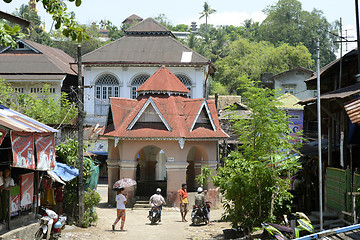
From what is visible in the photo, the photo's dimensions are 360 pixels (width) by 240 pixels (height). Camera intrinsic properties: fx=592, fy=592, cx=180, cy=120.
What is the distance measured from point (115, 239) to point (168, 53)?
24.8 m

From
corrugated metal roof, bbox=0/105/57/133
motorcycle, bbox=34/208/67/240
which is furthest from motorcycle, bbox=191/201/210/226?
corrugated metal roof, bbox=0/105/57/133

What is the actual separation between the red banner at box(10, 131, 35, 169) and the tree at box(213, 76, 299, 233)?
647 cm

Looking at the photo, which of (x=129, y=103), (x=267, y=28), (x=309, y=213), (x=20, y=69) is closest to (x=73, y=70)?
(x=20, y=69)

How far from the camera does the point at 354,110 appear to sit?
47.5 feet

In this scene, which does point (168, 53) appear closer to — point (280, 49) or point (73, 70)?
point (73, 70)

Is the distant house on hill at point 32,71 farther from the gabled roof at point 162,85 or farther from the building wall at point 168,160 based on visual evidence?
the building wall at point 168,160

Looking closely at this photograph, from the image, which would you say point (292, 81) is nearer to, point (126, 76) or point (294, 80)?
point (294, 80)

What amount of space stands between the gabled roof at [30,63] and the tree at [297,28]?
50.2 metres

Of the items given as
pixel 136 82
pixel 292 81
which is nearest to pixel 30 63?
pixel 136 82

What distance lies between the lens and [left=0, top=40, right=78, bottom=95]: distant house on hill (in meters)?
41.4

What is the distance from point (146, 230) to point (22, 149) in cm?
769

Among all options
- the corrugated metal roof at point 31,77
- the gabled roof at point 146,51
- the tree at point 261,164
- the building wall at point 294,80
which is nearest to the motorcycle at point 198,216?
the tree at point 261,164

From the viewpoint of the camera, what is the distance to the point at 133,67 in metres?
41.9

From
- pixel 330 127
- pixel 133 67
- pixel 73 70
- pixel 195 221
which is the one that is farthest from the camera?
pixel 73 70
